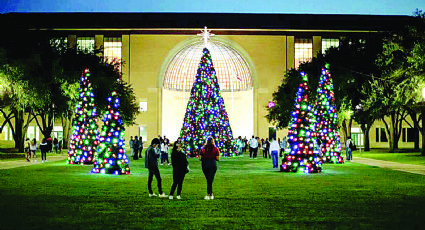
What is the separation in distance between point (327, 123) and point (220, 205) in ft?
69.5

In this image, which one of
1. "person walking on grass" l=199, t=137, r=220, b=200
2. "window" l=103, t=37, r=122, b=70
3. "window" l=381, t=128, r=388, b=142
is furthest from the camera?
"window" l=381, t=128, r=388, b=142

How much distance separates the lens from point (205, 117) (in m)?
39.3

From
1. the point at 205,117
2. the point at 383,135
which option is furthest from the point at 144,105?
the point at 205,117

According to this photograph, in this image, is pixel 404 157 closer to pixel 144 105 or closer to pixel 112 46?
pixel 144 105

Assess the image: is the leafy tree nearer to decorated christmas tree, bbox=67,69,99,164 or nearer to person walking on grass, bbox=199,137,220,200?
decorated christmas tree, bbox=67,69,99,164

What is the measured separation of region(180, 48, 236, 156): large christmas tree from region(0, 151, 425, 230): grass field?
18.9m

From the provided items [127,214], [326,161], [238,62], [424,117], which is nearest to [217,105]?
[326,161]

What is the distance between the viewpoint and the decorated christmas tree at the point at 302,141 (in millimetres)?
24828

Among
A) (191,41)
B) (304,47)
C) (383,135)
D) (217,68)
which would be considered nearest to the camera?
(191,41)

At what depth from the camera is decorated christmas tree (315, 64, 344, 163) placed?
3281 cm

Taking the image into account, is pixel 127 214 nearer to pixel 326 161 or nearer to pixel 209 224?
pixel 209 224

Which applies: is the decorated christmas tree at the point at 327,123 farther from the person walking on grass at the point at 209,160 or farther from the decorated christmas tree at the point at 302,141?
the person walking on grass at the point at 209,160

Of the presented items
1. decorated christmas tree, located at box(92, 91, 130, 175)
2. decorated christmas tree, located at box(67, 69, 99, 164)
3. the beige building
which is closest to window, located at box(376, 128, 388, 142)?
the beige building

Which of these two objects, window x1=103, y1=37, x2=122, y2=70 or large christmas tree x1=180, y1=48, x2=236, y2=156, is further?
window x1=103, y1=37, x2=122, y2=70
